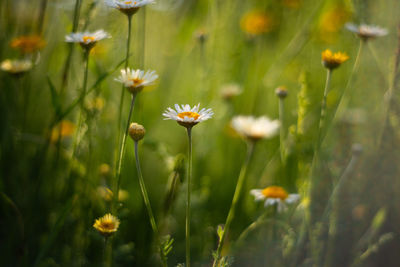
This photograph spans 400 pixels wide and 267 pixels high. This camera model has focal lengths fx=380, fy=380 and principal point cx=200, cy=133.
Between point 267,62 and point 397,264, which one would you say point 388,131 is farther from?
point 267,62

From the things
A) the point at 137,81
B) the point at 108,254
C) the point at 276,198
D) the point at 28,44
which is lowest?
the point at 108,254

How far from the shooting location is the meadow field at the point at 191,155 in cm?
82

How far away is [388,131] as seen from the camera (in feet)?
3.76

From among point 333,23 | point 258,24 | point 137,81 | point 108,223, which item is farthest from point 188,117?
point 333,23

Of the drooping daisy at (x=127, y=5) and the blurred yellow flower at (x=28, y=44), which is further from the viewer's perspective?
the blurred yellow flower at (x=28, y=44)

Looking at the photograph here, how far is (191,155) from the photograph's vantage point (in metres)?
0.66

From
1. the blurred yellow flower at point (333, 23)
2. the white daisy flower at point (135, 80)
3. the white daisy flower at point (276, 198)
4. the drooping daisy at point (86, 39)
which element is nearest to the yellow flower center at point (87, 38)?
the drooping daisy at point (86, 39)

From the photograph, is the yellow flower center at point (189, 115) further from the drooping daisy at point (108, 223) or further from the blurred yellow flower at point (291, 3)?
the blurred yellow flower at point (291, 3)

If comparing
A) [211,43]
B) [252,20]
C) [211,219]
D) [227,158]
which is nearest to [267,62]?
[252,20]

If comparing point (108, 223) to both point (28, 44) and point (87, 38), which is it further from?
point (28, 44)

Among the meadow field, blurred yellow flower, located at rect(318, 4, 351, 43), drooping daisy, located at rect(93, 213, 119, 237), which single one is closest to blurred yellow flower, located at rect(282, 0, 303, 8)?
the meadow field

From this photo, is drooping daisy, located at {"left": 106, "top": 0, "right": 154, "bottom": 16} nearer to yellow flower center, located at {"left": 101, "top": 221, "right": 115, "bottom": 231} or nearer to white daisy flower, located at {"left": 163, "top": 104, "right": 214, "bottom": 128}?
white daisy flower, located at {"left": 163, "top": 104, "right": 214, "bottom": 128}

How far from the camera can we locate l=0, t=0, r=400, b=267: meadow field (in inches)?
32.2

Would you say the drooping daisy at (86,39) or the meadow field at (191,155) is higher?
the drooping daisy at (86,39)
